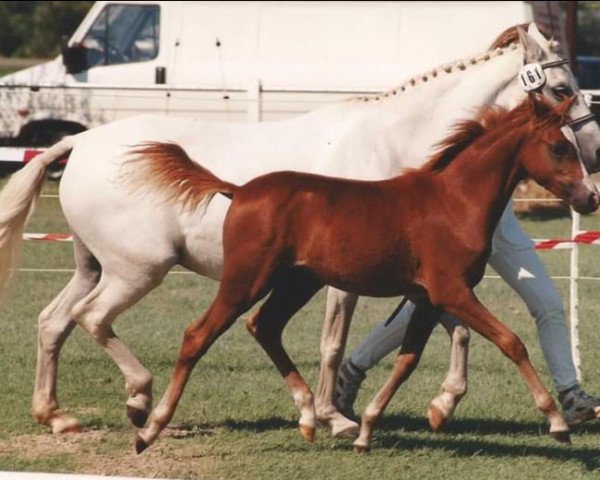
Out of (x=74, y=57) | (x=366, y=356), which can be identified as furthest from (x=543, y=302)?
(x=74, y=57)

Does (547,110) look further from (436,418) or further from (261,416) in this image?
(261,416)

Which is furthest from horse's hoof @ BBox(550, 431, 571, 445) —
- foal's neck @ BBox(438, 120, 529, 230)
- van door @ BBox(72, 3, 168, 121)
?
Result: van door @ BBox(72, 3, 168, 121)

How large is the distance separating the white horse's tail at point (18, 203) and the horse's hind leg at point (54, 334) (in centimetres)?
29

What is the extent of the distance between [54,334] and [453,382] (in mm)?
2016

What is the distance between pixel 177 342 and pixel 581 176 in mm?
4648

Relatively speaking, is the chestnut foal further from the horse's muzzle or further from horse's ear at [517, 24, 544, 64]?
horse's ear at [517, 24, 544, 64]

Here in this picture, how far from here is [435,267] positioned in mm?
6312

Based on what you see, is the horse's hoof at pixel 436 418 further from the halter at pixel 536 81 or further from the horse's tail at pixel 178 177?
the halter at pixel 536 81

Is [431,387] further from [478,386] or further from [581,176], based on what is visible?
[581,176]

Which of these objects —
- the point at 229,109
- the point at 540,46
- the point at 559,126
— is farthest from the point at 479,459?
the point at 229,109

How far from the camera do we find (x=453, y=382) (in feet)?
23.6

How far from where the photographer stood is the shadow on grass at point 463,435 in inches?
276

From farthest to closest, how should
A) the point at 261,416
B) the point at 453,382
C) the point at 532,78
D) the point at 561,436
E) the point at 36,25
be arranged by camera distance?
1. the point at 36,25
2. the point at 261,416
3. the point at 453,382
4. the point at 532,78
5. the point at 561,436

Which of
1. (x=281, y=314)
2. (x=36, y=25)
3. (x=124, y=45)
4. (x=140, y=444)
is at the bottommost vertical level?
(x=36, y=25)
